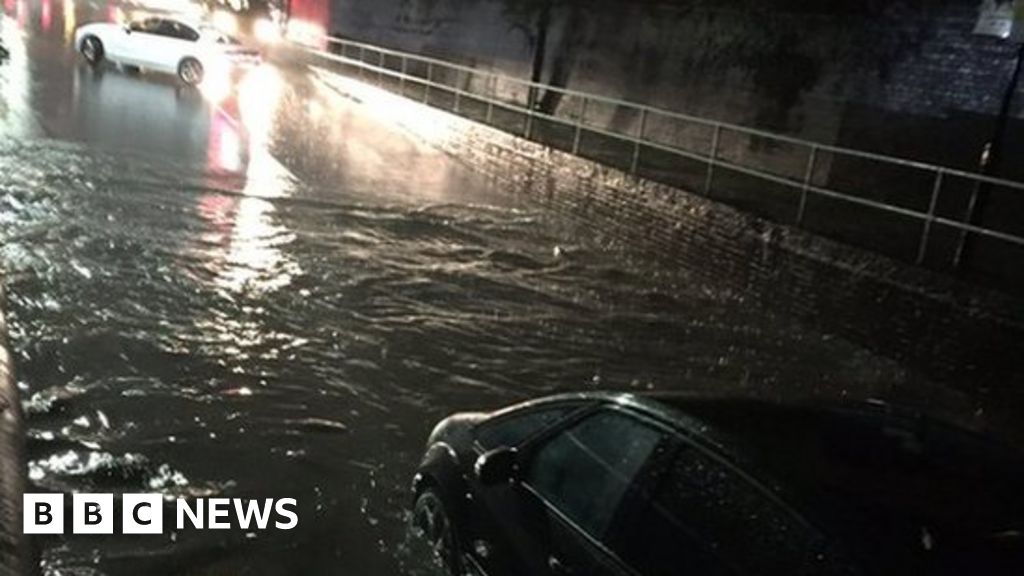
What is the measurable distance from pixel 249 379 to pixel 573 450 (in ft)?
13.0

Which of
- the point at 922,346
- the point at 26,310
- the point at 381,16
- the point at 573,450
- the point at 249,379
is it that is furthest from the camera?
the point at 381,16

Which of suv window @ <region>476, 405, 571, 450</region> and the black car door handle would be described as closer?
the black car door handle

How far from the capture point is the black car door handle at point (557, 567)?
352 centimetres

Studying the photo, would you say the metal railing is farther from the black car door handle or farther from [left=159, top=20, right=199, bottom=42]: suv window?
the black car door handle

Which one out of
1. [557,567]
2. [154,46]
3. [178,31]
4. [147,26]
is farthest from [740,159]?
[147,26]

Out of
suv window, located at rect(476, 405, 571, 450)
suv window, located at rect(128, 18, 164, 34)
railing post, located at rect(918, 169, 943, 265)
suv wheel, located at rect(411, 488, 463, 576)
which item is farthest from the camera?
suv window, located at rect(128, 18, 164, 34)

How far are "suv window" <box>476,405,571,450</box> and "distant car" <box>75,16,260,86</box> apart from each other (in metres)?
24.4

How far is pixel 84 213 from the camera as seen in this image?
11320 mm

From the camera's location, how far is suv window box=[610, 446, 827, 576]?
2846 mm

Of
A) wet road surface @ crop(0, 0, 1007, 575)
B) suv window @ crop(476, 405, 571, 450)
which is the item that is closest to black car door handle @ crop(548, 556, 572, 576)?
suv window @ crop(476, 405, 571, 450)

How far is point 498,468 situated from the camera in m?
4.10

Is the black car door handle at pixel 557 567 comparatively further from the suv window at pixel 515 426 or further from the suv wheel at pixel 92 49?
the suv wheel at pixel 92 49

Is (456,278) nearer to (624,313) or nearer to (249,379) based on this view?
(624,313)

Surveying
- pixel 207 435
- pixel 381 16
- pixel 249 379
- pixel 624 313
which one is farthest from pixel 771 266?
pixel 381 16
